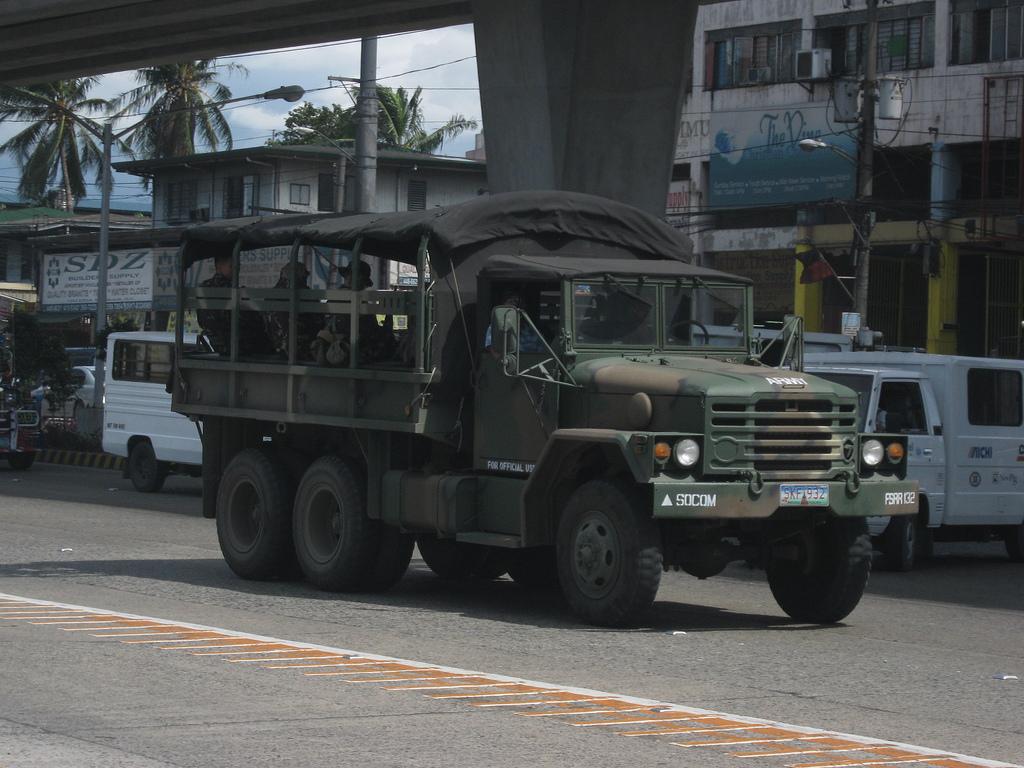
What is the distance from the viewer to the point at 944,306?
3975 cm

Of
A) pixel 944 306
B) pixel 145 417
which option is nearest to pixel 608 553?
pixel 145 417

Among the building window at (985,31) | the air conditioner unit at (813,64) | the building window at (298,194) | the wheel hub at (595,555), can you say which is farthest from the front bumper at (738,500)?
the building window at (298,194)

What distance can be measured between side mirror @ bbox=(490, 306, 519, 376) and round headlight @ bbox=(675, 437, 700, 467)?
1454mm

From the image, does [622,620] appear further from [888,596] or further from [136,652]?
[888,596]

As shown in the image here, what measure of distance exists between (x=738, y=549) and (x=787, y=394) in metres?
1.13

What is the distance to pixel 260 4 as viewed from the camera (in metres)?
25.8

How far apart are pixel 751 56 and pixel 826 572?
34.4m

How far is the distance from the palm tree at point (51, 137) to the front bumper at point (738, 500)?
184 feet

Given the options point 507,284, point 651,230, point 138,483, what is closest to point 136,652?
point 507,284

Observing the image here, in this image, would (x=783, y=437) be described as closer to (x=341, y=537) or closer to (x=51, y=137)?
(x=341, y=537)

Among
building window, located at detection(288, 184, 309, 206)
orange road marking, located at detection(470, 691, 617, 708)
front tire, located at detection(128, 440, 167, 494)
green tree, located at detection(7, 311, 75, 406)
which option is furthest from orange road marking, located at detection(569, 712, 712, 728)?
building window, located at detection(288, 184, 309, 206)

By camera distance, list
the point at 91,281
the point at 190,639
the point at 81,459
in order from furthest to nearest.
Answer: the point at 91,281, the point at 81,459, the point at 190,639

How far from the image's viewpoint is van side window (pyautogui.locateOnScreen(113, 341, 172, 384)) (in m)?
25.4

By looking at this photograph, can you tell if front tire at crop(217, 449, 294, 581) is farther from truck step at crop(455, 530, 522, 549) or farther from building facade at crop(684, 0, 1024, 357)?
building facade at crop(684, 0, 1024, 357)
